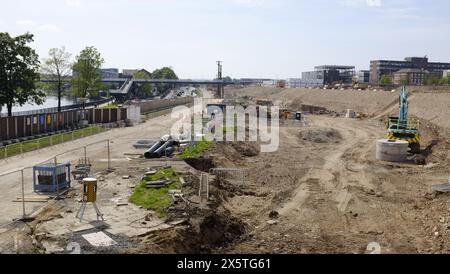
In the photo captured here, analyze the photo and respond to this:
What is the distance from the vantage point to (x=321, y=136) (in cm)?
4844

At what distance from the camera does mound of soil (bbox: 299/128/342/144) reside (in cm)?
4719

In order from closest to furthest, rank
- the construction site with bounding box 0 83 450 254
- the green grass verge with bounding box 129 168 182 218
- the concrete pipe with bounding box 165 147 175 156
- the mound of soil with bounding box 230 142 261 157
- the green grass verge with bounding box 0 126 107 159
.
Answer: the construction site with bounding box 0 83 450 254
the green grass verge with bounding box 129 168 182 218
the concrete pipe with bounding box 165 147 175 156
the green grass verge with bounding box 0 126 107 159
the mound of soil with bounding box 230 142 261 157

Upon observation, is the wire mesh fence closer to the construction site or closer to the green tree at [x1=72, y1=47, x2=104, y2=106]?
the construction site

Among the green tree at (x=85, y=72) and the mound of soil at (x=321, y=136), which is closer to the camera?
the mound of soil at (x=321, y=136)

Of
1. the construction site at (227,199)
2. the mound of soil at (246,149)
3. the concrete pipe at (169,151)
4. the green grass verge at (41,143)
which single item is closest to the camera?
the construction site at (227,199)

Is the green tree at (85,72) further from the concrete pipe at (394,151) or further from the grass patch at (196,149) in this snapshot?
the concrete pipe at (394,151)

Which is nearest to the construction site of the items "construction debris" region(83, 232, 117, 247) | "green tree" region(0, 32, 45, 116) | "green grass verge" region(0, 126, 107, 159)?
"construction debris" region(83, 232, 117, 247)

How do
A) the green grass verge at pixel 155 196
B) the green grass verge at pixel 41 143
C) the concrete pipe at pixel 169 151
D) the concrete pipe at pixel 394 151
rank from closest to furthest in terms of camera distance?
the green grass verge at pixel 155 196
the concrete pipe at pixel 169 151
the green grass verge at pixel 41 143
the concrete pipe at pixel 394 151

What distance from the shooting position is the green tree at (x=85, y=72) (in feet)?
219

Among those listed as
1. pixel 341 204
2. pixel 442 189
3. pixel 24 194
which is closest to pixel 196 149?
pixel 341 204

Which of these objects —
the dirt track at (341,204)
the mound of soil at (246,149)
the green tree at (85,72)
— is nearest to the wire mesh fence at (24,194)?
the dirt track at (341,204)

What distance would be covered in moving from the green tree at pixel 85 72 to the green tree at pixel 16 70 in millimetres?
20055

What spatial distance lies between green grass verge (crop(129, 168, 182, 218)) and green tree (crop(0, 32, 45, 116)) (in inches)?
1109
